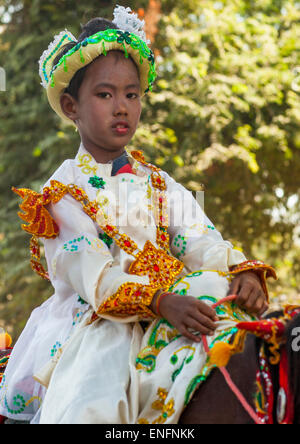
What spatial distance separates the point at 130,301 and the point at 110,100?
37.1 inches

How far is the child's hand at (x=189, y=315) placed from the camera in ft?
6.55

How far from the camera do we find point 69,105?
2.82 meters

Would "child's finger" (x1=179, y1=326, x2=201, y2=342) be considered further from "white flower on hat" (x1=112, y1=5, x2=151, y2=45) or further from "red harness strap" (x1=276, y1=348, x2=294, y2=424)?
"white flower on hat" (x1=112, y1=5, x2=151, y2=45)

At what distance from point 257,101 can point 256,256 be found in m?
2.39

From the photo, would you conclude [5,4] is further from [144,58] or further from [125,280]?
[125,280]

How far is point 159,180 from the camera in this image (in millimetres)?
2797

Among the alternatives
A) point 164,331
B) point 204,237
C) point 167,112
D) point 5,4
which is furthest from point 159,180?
point 5,4

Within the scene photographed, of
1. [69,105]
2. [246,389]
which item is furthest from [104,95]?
[246,389]

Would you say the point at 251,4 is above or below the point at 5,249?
above

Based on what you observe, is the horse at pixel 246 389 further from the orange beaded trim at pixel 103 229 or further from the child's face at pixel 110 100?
the child's face at pixel 110 100

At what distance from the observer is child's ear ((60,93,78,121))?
9.19 feet

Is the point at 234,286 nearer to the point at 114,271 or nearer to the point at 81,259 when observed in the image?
the point at 114,271

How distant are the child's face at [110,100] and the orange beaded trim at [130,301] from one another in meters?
0.78

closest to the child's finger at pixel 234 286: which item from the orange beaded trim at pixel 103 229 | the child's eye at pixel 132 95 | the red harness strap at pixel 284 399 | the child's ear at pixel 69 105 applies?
the orange beaded trim at pixel 103 229
